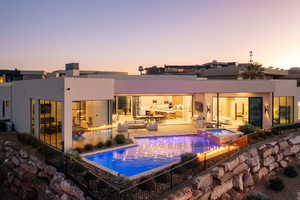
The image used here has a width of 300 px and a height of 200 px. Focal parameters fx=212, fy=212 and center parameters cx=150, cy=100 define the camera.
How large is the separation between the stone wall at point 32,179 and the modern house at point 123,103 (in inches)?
55.7

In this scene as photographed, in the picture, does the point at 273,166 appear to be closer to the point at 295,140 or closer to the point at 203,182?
the point at 295,140

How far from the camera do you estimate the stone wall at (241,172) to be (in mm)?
8712

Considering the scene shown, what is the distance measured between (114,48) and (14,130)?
15.1 meters

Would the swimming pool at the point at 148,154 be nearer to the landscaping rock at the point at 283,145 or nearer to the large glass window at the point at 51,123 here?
the large glass window at the point at 51,123

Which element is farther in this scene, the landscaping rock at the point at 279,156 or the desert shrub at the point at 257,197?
the landscaping rock at the point at 279,156

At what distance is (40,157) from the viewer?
11.3m

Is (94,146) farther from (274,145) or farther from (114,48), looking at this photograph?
(114,48)

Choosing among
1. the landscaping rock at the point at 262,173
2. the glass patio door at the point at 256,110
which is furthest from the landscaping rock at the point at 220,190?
the glass patio door at the point at 256,110

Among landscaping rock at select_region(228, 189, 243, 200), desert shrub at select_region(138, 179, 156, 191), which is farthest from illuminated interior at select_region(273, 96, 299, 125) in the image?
desert shrub at select_region(138, 179, 156, 191)

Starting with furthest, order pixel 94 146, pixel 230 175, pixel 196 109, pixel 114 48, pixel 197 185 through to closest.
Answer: pixel 114 48
pixel 196 109
pixel 94 146
pixel 230 175
pixel 197 185

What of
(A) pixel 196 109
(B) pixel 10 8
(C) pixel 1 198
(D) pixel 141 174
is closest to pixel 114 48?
(B) pixel 10 8

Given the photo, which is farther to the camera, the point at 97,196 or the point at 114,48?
the point at 114,48

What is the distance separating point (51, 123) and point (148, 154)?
236 inches

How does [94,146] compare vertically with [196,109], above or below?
below
